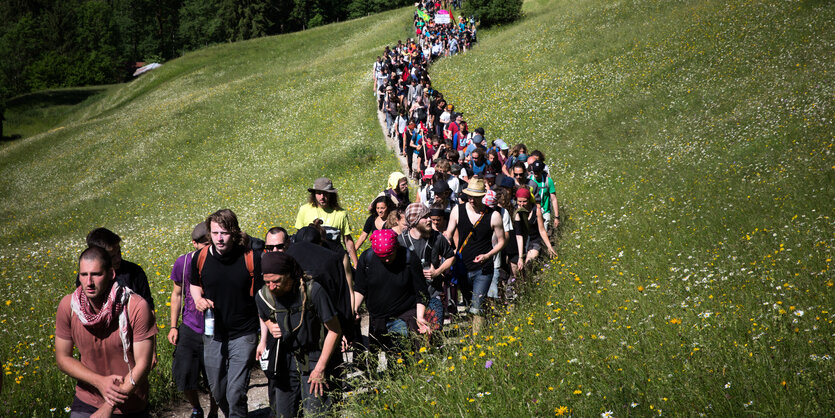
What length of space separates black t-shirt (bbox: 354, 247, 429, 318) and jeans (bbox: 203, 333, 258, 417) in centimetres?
125

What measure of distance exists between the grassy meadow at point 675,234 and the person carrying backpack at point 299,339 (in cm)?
47

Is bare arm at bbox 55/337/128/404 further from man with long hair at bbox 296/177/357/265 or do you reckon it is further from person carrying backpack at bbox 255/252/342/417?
man with long hair at bbox 296/177/357/265

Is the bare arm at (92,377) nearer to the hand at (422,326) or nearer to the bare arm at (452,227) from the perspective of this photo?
the hand at (422,326)

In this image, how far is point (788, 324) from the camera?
4.90 metres

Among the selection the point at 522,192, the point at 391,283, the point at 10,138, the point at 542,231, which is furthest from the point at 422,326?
the point at 10,138

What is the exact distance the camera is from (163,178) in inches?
1101

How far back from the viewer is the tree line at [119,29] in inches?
3541

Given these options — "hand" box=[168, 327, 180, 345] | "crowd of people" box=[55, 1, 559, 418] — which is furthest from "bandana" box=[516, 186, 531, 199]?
"hand" box=[168, 327, 180, 345]

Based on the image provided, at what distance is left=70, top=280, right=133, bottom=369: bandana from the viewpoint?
393 cm

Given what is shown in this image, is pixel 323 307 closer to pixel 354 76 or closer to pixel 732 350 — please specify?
pixel 732 350

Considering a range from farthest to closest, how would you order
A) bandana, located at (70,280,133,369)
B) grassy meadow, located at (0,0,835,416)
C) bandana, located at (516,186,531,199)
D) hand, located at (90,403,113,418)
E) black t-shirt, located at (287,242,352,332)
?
bandana, located at (516,186,531,199) → black t-shirt, located at (287,242,352,332) → grassy meadow, located at (0,0,835,416) → hand, located at (90,403,113,418) → bandana, located at (70,280,133,369)

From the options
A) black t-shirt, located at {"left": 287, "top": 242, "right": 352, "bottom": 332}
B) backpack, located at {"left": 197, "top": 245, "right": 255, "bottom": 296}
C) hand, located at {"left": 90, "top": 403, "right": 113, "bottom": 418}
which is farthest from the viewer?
backpack, located at {"left": 197, "top": 245, "right": 255, "bottom": 296}

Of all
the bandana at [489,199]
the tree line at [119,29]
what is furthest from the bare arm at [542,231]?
the tree line at [119,29]

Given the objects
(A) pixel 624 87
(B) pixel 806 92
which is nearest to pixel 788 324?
(B) pixel 806 92
